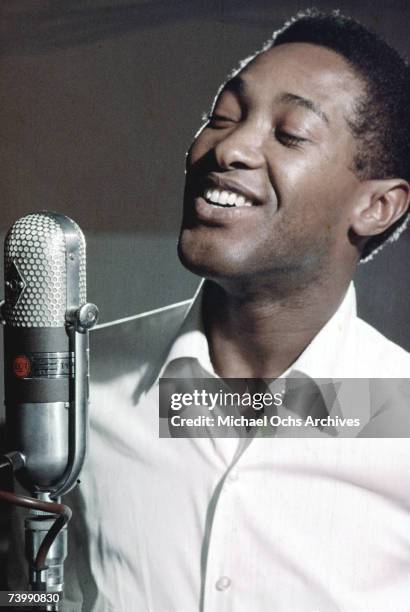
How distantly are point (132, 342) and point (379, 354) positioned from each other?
521mm

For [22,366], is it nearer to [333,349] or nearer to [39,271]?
[39,271]

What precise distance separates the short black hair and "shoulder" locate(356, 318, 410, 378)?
0.18 meters

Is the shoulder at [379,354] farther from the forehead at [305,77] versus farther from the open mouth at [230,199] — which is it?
the forehead at [305,77]

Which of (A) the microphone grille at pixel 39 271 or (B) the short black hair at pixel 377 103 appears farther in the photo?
(B) the short black hair at pixel 377 103

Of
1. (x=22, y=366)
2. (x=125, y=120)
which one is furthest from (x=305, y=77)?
(x=22, y=366)

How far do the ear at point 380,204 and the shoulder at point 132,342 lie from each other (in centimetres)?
41

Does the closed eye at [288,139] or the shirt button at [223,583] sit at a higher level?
the closed eye at [288,139]

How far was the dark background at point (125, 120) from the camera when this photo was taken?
1.58 meters

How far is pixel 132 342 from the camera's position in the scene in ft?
5.55

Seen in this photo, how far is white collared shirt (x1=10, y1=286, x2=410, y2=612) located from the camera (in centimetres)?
156

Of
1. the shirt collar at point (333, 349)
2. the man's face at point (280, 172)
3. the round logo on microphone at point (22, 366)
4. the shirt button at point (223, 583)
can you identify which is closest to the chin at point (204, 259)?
the man's face at point (280, 172)

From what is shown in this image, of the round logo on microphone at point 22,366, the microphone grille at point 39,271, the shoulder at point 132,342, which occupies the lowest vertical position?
the round logo on microphone at point 22,366

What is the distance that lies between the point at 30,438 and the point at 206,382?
0.42 metres

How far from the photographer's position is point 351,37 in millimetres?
1540
